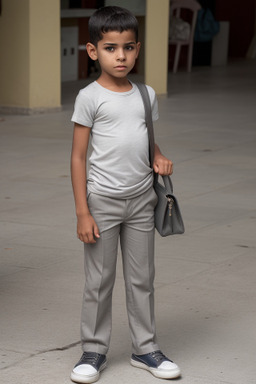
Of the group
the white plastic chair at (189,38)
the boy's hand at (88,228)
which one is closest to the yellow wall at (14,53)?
the white plastic chair at (189,38)

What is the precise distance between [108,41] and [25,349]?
1380 mm

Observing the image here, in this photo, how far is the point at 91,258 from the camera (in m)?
3.83

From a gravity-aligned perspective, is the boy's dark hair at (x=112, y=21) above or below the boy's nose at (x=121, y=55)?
above

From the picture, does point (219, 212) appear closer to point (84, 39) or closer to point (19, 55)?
point (19, 55)

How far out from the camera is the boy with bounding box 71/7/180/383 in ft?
12.3

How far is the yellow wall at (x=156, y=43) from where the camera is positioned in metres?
15.7

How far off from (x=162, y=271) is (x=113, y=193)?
1730mm

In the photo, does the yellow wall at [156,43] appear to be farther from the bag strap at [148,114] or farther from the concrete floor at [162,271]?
the bag strap at [148,114]

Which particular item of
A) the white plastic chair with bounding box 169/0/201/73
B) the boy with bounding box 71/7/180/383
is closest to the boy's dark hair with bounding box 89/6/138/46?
the boy with bounding box 71/7/180/383

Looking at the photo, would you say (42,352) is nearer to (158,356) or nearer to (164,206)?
(158,356)

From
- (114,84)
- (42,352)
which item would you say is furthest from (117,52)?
(42,352)

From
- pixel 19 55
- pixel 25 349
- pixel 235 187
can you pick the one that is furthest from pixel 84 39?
pixel 25 349

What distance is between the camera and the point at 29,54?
1330cm

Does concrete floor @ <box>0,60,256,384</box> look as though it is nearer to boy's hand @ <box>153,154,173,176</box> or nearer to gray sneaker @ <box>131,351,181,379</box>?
gray sneaker @ <box>131,351,181,379</box>
